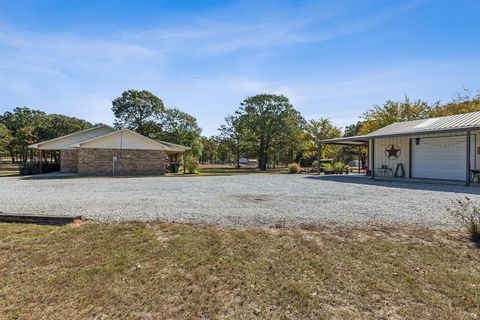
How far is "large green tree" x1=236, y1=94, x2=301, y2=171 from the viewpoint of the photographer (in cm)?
3306

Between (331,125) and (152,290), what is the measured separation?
118ft

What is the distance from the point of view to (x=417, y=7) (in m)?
9.10

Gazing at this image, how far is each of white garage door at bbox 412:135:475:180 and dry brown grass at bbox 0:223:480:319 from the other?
1140 centimetres

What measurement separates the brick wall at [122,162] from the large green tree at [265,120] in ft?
45.6

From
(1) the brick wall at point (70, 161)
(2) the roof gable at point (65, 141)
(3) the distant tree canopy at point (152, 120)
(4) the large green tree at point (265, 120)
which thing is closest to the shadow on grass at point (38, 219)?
(2) the roof gable at point (65, 141)

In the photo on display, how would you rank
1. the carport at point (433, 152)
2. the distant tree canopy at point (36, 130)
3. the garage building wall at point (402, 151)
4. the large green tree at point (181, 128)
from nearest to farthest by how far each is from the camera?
1. the carport at point (433, 152)
2. the garage building wall at point (402, 151)
3. the distant tree canopy at point (36, 130)
4. the large green tree at point (181, 128)

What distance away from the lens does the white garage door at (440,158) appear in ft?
43.8

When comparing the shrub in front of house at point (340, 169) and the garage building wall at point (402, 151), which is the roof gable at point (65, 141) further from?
the garage building wall at point (402, 151)

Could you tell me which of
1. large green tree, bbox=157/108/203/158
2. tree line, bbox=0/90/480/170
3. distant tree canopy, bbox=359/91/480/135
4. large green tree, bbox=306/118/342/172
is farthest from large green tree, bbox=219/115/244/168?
distant tree canopy, bbox=359/91/480/135

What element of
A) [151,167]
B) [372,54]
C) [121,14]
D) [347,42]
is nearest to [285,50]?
[347,42]

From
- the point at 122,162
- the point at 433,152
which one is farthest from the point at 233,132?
the point at 433,152

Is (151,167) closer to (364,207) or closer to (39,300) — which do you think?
(364,207)

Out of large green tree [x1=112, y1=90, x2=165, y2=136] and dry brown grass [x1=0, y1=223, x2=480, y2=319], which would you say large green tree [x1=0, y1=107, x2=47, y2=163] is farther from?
dry brown grass [x1=0, y1=223, x2=480, y2=319]

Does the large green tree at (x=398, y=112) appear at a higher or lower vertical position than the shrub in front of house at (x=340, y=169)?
higher
